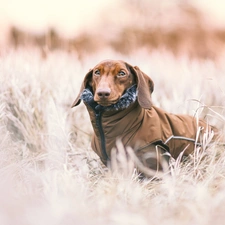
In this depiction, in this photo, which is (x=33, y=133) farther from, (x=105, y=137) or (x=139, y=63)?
(x=139, y=63)

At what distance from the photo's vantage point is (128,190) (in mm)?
3287

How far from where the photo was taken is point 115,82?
3730mm

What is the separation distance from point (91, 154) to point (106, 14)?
7.66 metres

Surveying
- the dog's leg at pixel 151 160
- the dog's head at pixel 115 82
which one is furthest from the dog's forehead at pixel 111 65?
the dog's leg at pixel 151 160

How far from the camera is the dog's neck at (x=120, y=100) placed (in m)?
3.74

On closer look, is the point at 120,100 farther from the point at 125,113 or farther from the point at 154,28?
the point at 154,28

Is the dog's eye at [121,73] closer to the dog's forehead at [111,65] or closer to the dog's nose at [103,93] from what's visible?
the dog's forehead at [111,65]

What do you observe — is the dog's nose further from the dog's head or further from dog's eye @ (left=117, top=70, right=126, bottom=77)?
dog's eye @ (left=117, top=70, right=126, bottom=77)

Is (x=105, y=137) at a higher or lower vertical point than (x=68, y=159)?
higher

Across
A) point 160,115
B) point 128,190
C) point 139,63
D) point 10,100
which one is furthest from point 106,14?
point 128,190

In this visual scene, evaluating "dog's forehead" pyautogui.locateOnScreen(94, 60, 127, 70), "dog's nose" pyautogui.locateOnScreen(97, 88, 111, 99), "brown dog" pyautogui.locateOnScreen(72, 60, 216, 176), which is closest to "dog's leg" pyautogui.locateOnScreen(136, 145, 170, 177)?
"brown dog" pyautogui.locateOnScreen(72, 60, 216, 176)

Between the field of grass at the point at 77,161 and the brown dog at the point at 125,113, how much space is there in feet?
0.47

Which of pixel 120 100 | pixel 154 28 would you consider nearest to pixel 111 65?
pixel 120 100

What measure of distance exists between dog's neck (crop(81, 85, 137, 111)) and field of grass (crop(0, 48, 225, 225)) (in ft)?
0.99
